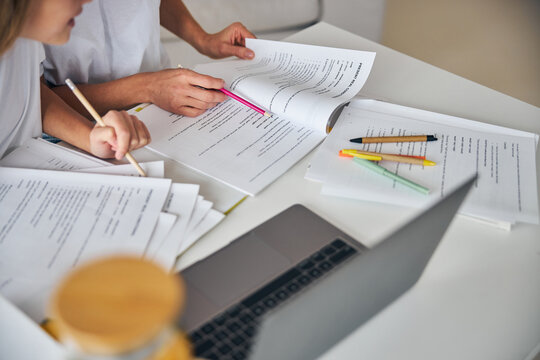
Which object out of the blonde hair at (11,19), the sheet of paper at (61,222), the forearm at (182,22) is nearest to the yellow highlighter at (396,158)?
the sheet of paper at (61,222)

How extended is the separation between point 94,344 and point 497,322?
532mm

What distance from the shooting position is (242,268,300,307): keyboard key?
0.65 m

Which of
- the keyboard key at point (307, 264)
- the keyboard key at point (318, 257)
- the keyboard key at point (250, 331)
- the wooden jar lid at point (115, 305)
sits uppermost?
the wooden jar lid at point (115, 305)

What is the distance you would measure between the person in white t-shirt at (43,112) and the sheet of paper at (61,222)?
0.25 ft

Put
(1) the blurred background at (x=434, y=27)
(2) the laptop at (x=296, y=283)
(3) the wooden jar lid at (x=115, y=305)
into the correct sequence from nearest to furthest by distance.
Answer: (3) the wooden jar lid at (x=115, y=305) < (2) the laptop at (x=296, y=283) < (1) the blurred background at (x=434, y=27)

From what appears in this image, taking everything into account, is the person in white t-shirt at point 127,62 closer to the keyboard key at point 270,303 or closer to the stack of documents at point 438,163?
the stack of documents at point 438,163

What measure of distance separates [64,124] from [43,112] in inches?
2.4

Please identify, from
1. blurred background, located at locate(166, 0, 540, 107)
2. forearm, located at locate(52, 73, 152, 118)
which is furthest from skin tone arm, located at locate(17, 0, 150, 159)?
blurred background, located at locate(166, 0, 540, 107)

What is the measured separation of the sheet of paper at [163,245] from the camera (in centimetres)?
71

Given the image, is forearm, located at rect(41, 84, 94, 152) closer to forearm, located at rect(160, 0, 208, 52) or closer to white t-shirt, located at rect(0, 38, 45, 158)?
white t-shirt, located at rect(0, 38, 45, 158)

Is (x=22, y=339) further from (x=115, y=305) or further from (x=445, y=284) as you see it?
(x=445, y=284)

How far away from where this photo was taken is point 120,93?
1.11 m

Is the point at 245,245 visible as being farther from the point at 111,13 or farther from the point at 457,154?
the point at 111,13

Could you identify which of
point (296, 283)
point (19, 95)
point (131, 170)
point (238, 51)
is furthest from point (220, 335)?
point (238, 51)
